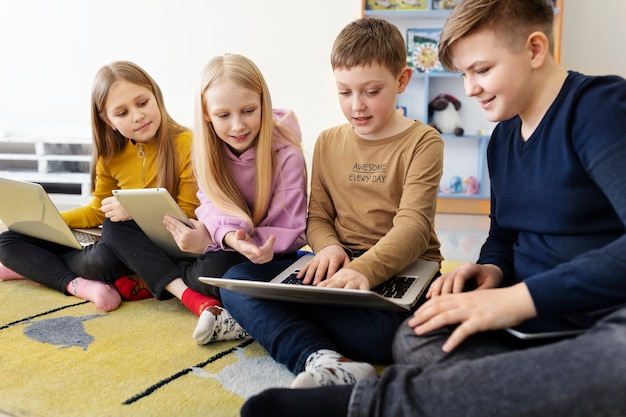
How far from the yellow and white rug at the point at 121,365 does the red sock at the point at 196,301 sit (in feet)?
0.09

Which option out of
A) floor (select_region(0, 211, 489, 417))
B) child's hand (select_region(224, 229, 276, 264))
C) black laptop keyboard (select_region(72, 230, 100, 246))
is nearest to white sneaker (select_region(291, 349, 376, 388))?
child's hand (select_region(224, 229, 276, 264))

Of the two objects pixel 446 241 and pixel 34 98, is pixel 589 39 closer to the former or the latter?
pixel 446 241

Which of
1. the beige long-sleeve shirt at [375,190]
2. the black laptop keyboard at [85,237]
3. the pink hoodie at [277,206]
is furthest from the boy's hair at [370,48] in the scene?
the black laptop keyboard at [85,237]

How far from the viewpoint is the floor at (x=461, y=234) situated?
82.4 inches

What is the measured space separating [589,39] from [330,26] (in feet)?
4.41

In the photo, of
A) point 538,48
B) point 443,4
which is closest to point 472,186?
point 443,4

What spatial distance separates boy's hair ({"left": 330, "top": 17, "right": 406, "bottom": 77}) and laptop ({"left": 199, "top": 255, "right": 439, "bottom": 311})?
1.28 feet

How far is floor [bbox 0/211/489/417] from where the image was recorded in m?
2.09

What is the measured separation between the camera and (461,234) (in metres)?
2.57

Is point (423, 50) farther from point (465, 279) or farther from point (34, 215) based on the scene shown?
point (465, 279)

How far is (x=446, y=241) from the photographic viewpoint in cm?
238

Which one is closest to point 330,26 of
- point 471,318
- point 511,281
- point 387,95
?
point 387,95

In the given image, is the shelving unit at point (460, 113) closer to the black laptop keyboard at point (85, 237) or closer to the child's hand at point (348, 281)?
the black laptop keyboard at point (85, 237)

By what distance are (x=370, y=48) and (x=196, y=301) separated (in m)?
0.62
